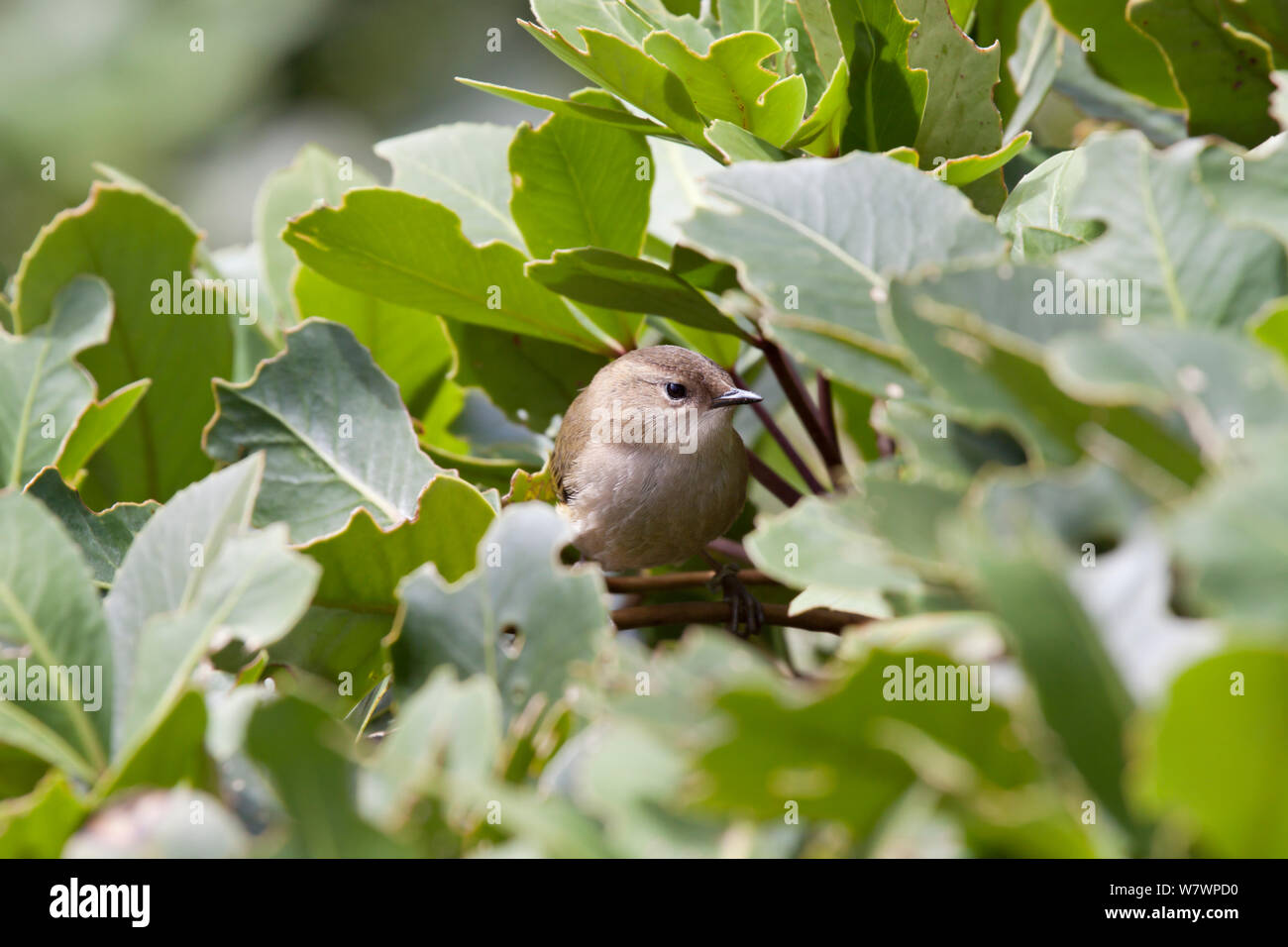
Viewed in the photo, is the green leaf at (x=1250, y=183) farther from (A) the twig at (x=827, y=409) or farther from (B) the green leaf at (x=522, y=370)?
(B) the green leaf at (x=522, y=370)

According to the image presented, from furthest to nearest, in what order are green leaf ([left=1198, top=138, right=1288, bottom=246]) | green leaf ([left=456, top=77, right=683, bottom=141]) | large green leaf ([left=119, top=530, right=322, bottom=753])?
1. green leaf ([left=456, top=77, right=683, bottom=141])
2. green leaf ([left=1198, top=138, right=1288, bottom=246])
3. large green leaf ([left=119, top=530, right=322, bottom=753])

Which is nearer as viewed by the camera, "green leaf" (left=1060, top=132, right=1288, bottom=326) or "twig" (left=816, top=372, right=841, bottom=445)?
"green leaf" (left=1060, top=132, right=1288, bottom=326)

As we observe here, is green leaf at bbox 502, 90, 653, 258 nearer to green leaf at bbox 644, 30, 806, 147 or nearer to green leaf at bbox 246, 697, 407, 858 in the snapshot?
green leaf at bbox 644, 30, 806, 147

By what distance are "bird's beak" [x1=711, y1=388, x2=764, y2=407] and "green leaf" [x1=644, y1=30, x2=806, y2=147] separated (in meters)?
0.64

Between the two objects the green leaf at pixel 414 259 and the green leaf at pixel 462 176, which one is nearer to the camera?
the green leaf at pixel 414 259

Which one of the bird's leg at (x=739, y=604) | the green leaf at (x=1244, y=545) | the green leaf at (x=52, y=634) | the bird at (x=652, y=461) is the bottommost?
the bird at (x=652, y=461)

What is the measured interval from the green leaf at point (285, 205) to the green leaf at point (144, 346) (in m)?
0.30

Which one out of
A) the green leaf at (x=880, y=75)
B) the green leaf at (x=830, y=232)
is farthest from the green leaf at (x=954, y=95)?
the green leaf at (x=830, y=232)

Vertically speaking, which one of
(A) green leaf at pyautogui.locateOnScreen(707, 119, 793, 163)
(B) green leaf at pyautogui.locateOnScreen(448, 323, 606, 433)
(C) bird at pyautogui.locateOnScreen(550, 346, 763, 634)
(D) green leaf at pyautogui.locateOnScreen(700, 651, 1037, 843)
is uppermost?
(A) green leaf at pyautogui.locateOnScreen(707, 119, 793, 163)

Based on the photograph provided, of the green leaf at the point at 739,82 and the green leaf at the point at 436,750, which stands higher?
the green leaf at the point at 739,82

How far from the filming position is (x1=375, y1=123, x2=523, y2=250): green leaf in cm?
183

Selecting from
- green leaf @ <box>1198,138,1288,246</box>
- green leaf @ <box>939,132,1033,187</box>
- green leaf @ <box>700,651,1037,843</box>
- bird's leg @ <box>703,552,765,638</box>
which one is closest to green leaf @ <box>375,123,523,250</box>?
bird's leg @ <box>703,552,765,638</box>

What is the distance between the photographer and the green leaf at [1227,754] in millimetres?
607

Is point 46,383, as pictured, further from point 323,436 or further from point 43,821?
point 43,821
